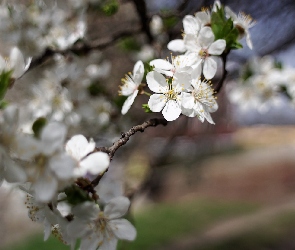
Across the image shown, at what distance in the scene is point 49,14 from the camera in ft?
5.97

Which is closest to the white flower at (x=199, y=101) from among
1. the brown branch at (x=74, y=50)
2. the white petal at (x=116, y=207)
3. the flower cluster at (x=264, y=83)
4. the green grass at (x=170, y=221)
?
the white petal at (x=116, y=207)

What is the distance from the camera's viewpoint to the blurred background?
2.00m

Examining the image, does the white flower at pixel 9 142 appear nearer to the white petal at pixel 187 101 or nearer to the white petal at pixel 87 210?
the white petal at pixel 87 210

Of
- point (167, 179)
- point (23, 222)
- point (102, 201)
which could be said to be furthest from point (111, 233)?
point (167, 179)

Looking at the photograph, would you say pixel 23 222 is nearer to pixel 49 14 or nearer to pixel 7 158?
pixel 49 14

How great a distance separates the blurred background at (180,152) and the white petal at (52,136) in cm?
16

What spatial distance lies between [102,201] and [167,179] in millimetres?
8644

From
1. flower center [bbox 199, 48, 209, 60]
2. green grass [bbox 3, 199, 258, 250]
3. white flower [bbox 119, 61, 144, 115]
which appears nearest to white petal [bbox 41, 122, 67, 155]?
white flower [bbox 119, 61, 144, 115]

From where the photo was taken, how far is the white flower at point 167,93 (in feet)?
2.99

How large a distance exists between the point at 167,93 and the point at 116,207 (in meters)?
0.28

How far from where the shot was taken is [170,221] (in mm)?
6762

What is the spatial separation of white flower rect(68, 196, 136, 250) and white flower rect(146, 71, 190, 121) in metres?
0.23

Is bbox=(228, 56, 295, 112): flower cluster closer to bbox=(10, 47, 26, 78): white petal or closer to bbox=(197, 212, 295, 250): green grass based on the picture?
bbox=(10, 47, 26, 78): white petal

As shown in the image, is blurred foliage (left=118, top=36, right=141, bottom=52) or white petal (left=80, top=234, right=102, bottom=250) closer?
white petal (left=80, top=234, right=102, bottom=250)
